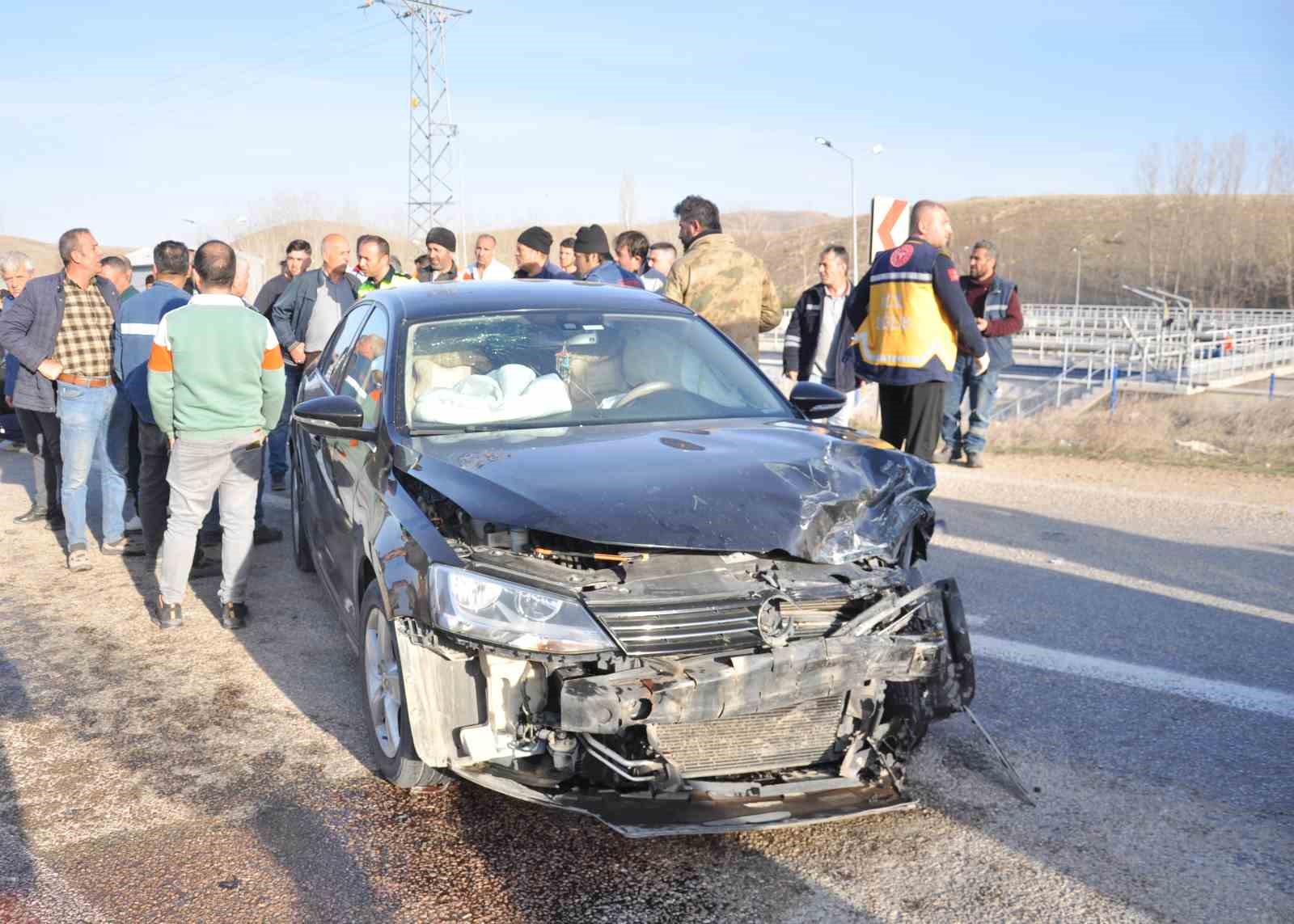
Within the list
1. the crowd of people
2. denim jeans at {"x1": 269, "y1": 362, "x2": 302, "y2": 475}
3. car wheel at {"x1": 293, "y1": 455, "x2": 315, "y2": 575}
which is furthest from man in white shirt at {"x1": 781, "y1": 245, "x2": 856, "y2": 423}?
car wheel at {"x1": 293, "y1": 455, "x2": 315, "y2": 575}

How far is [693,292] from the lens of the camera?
775 centimetres

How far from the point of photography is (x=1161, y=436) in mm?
11523

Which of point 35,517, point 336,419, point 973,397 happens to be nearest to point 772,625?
point 336,419

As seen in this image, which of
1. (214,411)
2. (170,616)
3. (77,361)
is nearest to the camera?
(214,411)

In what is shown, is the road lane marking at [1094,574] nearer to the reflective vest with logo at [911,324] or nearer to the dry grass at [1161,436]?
the reflective vest with logo at [911,324]

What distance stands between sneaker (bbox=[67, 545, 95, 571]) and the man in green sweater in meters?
1.40

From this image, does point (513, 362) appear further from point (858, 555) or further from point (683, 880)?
point (683, 880)

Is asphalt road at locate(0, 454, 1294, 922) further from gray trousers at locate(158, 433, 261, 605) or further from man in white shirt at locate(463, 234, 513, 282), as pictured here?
man in white shirt at locate(463, 234, 513, 282)

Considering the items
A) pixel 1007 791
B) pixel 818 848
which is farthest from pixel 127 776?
pixel 1007 791

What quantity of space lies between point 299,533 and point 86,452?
1763 millimetres

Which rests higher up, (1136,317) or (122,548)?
(122,548)

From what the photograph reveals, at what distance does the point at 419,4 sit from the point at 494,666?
3943 centimetres

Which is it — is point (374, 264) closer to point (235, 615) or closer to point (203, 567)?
point (203, 567)

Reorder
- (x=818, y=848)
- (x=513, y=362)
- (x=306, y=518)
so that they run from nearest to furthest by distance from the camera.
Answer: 1. (x=818, y=848)
2. (x=513, y=362)
3. (x=306, y=518)
